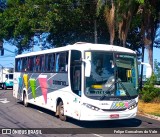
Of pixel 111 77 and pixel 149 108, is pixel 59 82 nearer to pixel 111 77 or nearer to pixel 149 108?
pixel 111 77

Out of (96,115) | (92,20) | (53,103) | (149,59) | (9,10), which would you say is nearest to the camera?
(96,115)

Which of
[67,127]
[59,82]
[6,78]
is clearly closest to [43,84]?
[59,82]

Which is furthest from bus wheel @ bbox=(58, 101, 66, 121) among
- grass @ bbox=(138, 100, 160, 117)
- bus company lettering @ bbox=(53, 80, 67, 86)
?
grass @ bbox=(138, 100, 160, 117)

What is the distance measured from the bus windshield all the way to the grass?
499 cm

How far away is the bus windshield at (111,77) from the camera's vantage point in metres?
12.4

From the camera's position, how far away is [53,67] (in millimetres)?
15562

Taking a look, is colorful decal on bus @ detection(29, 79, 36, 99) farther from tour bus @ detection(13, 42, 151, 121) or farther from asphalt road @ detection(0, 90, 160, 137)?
tour bus @ detection(13, 42, 151, 121)

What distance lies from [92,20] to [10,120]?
19.0m

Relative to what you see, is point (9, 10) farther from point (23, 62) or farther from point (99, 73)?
point (99, 73)

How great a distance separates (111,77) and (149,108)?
8.04m

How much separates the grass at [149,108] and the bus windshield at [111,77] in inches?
197

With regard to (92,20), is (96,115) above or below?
below

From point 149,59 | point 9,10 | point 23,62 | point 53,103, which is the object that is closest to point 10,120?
point 53,103

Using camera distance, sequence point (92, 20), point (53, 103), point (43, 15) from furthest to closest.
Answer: point (92, 20) < point (43, 15) < point (53, 103)
